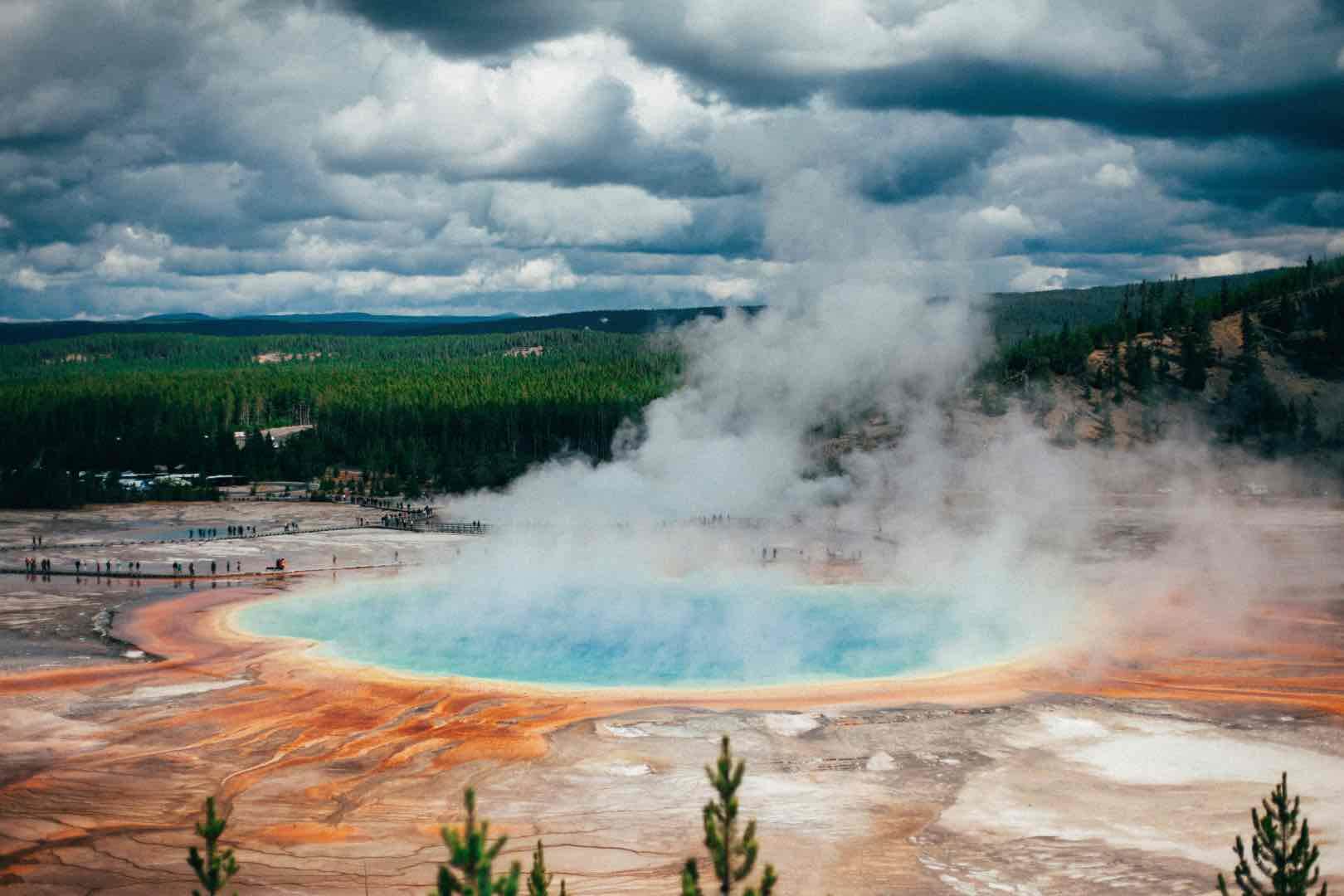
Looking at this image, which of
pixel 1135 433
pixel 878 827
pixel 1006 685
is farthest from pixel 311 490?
pixel 878 827

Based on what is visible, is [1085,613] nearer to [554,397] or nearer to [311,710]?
[311,710]

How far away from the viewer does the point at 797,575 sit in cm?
4259

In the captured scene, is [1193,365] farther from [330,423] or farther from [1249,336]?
[330,423]

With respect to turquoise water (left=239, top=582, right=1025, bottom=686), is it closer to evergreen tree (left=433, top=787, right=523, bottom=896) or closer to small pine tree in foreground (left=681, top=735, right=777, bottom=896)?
small pine tree in foreground (left=681, top=735, right=777, bottom=896)

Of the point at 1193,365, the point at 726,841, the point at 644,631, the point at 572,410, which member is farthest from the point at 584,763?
the point at 572,410

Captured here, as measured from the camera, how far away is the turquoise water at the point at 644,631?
2923 centimetres

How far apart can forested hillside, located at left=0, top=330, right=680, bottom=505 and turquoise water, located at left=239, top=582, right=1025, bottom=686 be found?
33700 millimetres

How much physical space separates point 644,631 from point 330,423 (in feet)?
231

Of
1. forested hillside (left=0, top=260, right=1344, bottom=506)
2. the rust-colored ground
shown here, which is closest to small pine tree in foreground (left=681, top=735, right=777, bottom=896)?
the rust-colored ground

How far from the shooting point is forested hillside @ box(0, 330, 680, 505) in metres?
77.3

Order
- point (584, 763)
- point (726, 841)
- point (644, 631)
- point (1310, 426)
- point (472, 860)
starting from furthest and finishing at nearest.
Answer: point (1310, 426) → point (644, 631) → point (584, 763) → point (726, 841) → point (472, 860)

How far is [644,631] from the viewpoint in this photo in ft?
112

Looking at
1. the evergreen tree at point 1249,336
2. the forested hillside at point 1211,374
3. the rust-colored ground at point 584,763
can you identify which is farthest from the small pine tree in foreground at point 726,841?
the evergreen tree at point 1249,336

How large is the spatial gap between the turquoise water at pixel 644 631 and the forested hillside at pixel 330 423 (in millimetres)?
33700
